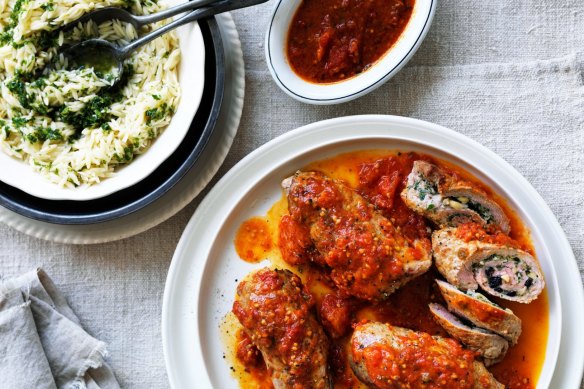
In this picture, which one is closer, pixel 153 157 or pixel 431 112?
pixel 153 157

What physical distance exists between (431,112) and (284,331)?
1.77 meters

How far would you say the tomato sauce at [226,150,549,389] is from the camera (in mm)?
3934

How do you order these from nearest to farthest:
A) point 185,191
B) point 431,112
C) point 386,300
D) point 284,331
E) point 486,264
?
point 284,331 → point 486,264 → point 386,300 → point 185,191 → point 431,112

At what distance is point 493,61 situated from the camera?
4281mm

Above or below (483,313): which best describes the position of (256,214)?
above

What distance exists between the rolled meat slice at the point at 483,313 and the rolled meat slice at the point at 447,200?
459mm

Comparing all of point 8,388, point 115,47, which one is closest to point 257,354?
point 8,388

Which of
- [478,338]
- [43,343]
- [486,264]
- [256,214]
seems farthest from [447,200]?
[43,343]

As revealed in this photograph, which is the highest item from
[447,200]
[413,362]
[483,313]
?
[447,200]

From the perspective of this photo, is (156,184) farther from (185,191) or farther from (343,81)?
(343,81)

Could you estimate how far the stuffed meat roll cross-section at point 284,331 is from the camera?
147 inches

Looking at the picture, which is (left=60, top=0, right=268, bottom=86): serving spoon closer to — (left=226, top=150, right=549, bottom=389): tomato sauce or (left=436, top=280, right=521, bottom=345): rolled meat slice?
(left=226, top=150, right=549, bottom=389): tomato sauce

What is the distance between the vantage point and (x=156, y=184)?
4.07 meters

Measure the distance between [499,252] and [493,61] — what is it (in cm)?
135
